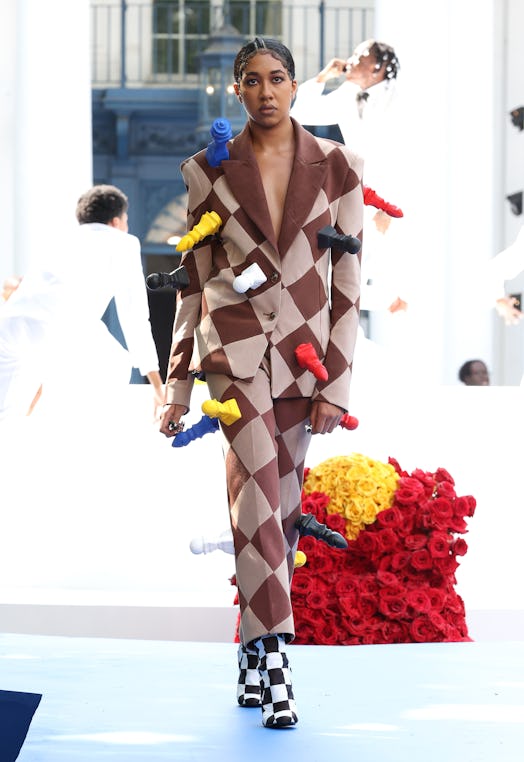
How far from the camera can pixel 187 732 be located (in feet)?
9.78

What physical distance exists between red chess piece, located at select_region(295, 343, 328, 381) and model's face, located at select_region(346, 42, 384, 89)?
170 inches

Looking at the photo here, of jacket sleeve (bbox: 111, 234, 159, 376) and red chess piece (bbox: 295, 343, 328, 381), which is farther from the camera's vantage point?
Answer: jacket sleeve (bbox: 111, 234, 159, 376)

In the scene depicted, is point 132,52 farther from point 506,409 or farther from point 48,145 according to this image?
point 506,409

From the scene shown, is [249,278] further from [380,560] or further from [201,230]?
[380,560]

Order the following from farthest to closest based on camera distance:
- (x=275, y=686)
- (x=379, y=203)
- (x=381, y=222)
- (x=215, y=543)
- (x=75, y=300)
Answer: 1. (x=381, y=222)
2. (x=75, y=300)
3. (x=215, y=543)
4. (x=379, y=203)
5. (x=275, y=686)

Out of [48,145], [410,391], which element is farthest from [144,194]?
[410,391]

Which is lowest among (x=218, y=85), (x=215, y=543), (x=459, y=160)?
(x=215, y=543)

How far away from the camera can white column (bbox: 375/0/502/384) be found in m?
10.9

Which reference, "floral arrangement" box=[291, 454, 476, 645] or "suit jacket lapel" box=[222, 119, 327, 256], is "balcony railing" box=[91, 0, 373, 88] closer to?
"floral arrangement" box=[291, 454, 476, 645]

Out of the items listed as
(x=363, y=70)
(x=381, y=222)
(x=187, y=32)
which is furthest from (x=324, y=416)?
(x=187, y=32)

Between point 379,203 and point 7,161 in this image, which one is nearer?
point 379,203

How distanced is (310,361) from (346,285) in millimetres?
232

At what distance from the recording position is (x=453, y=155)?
12391 millimetres

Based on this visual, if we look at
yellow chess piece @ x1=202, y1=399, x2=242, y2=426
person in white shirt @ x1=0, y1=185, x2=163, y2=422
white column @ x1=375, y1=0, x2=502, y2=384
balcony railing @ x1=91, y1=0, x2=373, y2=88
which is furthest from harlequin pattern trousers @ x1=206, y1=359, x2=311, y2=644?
balcony railing @ x1=91, y1=0, x2=373, y2=88
